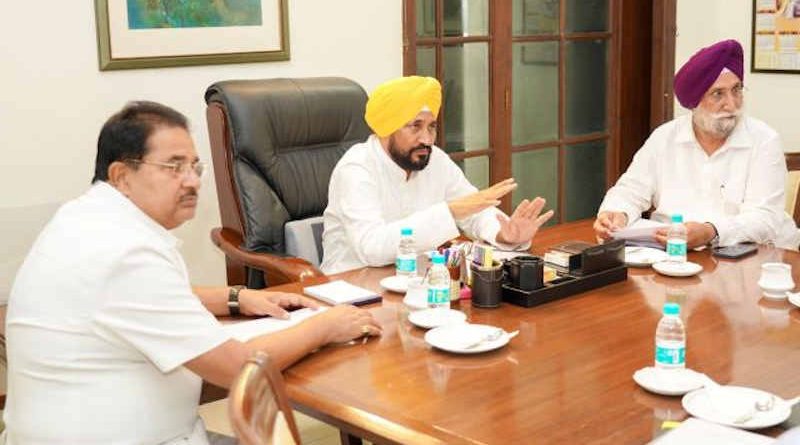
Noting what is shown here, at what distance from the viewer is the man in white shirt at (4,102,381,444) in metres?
1.82

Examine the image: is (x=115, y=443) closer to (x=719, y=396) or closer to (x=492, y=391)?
(x=492, y=391)

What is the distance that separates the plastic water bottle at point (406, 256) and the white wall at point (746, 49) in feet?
9.21

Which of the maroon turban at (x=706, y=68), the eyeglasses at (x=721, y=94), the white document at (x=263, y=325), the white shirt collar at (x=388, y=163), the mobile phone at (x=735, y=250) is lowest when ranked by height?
the mobile phone at (x=735, y=250)

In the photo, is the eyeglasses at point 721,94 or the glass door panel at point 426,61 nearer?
the eyeglasses at point 721,94

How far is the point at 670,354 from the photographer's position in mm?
1888

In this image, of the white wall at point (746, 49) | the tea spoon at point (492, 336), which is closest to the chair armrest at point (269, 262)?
the tea spoon at point (492, 336)

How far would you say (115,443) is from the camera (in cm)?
187

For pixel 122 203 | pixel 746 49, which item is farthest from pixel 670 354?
pixel 746 49

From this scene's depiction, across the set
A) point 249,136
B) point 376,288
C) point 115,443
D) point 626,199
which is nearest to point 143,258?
point 115,443

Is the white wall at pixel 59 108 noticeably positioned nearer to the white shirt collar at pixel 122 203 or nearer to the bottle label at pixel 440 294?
the white shirt collar at pixel 122 203

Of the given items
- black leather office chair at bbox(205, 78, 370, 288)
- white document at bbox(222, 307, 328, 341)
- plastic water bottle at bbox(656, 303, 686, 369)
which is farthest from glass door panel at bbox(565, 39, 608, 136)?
plastic water bottle at bbox(656, 303, 686, 369)

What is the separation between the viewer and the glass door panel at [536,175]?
5082 mm

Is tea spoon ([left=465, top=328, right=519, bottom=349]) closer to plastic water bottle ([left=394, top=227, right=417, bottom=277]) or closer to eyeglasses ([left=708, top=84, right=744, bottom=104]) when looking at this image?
plastic water bottle ([left=394, top=227, right=417, bottom=277])

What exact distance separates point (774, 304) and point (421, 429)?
1105 millimetres
